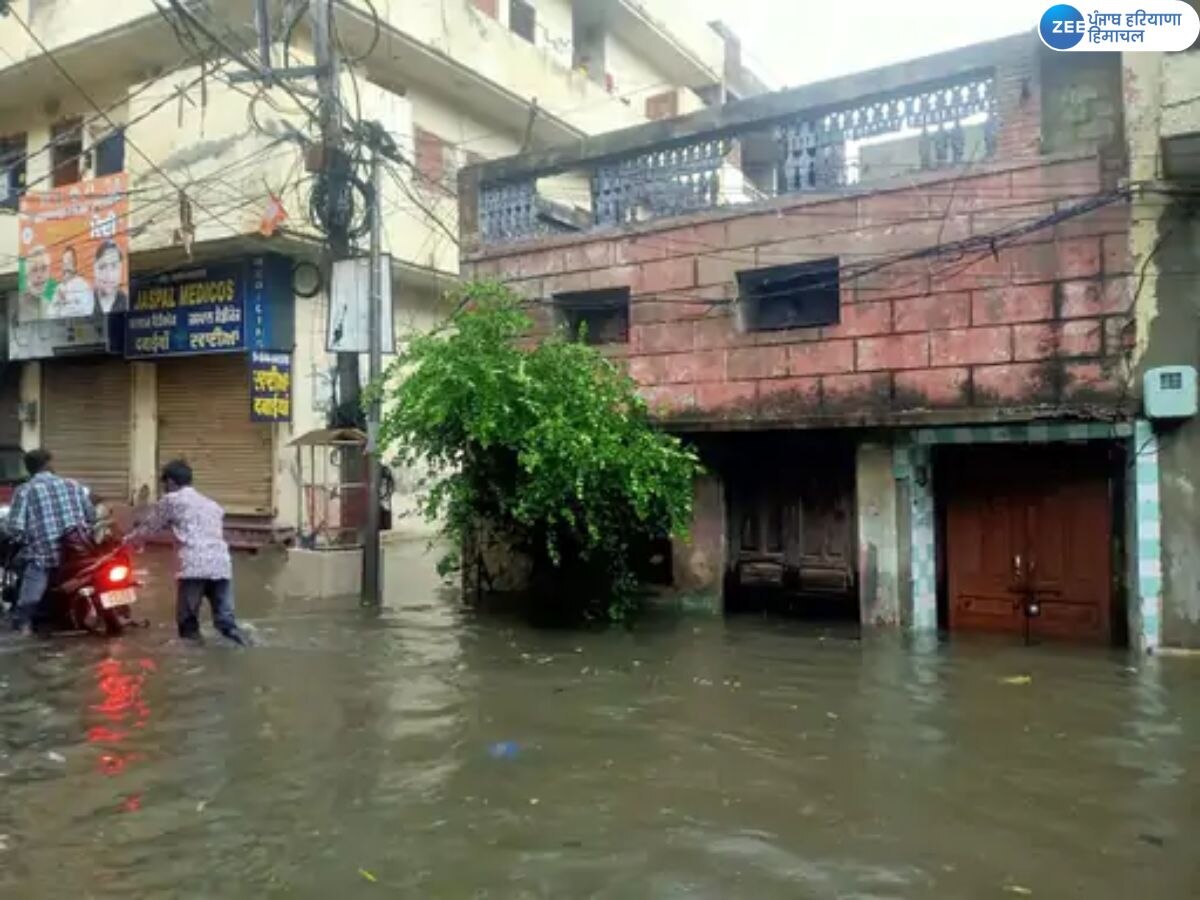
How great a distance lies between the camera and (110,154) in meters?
16.6

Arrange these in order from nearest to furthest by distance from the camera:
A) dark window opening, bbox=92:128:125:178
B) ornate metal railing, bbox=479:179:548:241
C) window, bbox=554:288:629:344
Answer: window, bbox=554:288:629:344 → ornate metal railing, bbox=479:179:548:241 → dark window opening, bbox=92:128:125:178

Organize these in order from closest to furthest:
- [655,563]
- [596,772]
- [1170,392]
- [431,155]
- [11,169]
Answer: [596,772], [1170,392], [655,563], [431,155], [11,169]

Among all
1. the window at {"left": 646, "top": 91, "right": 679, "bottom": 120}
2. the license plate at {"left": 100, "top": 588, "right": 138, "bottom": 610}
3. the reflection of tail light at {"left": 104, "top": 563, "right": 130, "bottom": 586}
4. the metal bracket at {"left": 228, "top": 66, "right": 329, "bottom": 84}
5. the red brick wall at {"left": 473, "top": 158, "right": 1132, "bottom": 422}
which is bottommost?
the license plate at {"left": 100, "top": 588, "right": 138, "bottom": 610}

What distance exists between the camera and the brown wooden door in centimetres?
867

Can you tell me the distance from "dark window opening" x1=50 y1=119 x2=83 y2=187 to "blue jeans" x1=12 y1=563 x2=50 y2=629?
1122cm

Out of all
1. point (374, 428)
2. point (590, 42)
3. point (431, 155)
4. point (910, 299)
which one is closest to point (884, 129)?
point (910, 299)

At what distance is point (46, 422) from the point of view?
18.8 m

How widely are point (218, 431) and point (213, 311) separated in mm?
1997

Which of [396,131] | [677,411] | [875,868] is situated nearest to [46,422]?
[396,131]

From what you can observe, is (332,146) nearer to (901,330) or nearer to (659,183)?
(659,183)

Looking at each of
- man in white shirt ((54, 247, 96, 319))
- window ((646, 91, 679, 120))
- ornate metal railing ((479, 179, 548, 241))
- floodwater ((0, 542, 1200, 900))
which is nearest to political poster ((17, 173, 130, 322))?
man in white shirt ((54, 247, 96, 319))

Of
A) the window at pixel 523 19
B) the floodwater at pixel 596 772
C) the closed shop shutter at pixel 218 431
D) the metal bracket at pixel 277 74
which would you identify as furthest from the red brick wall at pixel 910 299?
the window at pixel 523 19

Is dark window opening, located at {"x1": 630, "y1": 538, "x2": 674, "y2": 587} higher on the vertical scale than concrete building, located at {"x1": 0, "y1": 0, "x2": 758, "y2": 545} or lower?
lower

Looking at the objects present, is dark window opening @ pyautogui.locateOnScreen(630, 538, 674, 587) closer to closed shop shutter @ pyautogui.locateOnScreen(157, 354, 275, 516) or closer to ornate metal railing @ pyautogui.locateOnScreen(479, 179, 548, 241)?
ornate metal railing @ pyautogui.locateOnScreen(479, 179, 548, 241)
